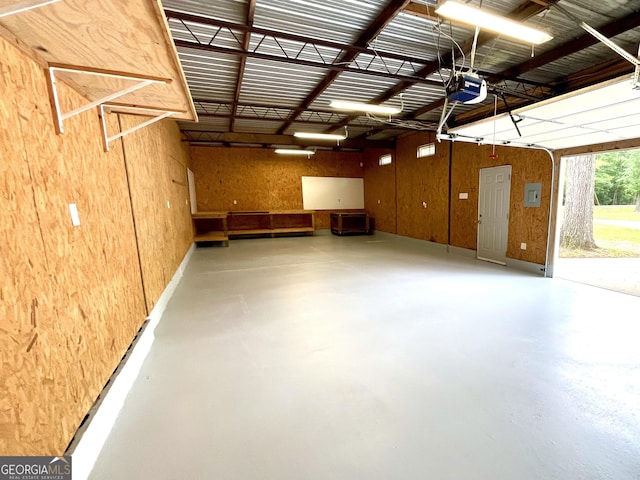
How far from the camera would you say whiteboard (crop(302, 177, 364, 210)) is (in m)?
10.6

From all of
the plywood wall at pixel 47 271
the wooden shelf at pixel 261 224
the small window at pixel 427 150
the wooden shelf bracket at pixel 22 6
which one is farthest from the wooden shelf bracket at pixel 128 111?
the wooden shelf at pixel 261 224

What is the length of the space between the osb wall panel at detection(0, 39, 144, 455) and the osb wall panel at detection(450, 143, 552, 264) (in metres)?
6.12

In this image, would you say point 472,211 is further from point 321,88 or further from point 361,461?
point 361,461

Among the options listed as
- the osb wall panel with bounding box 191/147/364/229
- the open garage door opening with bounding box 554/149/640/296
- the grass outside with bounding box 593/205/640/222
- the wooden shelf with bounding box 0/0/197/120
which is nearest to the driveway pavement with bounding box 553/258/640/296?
the open garage door opening with bounding box 554/149/640/296

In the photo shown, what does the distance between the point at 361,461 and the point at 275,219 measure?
966cm

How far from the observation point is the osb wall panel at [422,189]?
698 centimetres

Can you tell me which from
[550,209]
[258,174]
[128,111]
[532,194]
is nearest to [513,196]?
[532,194]

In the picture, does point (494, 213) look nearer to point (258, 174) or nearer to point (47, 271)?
point (47, 271)

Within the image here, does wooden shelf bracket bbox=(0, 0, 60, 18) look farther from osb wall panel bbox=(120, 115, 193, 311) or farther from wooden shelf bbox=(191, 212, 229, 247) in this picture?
wooden shelf bbox=(191, 212, 229, 247)

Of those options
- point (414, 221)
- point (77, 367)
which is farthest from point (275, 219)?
point (77, 367)

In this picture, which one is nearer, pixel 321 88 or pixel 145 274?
pixel 145 274

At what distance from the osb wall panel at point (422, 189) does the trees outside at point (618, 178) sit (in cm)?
970

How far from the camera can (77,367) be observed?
1426 mm

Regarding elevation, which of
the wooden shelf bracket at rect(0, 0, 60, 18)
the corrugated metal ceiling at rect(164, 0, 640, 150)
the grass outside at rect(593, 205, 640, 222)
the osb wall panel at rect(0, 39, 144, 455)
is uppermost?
the corrugated metal ceiling at rect(164, 0, 640, 150)
